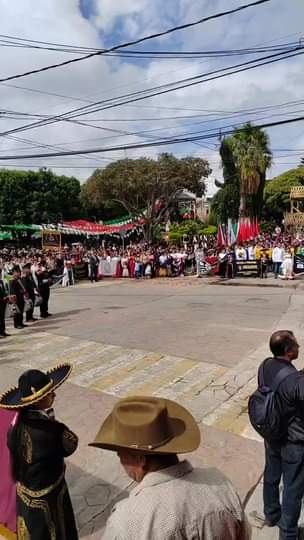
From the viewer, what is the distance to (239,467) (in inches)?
170

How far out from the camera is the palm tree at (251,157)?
32.4 metres

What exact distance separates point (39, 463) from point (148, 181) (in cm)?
Answer: 2874

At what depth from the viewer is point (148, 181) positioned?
30.4m

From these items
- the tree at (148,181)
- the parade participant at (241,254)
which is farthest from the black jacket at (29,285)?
the tree at (148,181)

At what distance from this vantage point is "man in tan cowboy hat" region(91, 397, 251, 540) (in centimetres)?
150

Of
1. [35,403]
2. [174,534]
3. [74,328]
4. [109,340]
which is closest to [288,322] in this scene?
[109,340]

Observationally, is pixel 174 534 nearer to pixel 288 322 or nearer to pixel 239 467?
pixel 239 467

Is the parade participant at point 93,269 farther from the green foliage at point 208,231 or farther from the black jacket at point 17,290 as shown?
the green foliage at point 208,231

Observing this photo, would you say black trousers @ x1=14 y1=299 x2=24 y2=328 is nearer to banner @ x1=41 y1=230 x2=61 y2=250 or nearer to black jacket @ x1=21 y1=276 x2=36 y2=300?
black jacket @ x1=21 y1=276 x2=36 y2=300

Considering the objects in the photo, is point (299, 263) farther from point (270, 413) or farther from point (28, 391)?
point (28, 391)

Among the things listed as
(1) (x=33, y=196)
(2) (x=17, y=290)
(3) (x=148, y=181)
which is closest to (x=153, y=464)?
(2) (x=17, y=290)

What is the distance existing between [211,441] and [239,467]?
0.58 meters

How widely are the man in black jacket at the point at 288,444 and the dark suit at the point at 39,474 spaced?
1433 millimetres

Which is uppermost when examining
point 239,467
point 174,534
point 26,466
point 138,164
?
point 138,164
